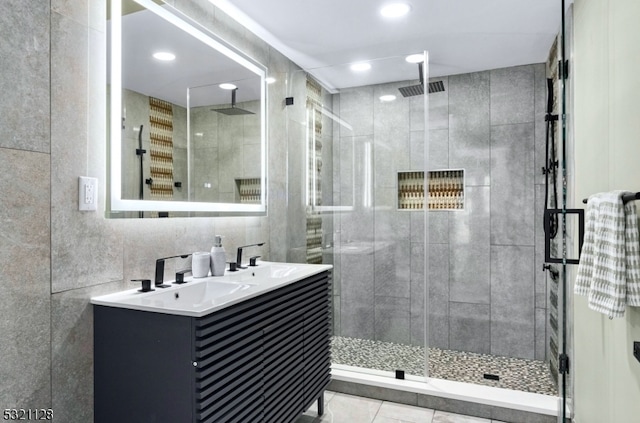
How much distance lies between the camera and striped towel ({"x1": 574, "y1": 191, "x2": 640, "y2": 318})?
1.22 metres

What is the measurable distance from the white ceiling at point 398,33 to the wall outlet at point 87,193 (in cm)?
142

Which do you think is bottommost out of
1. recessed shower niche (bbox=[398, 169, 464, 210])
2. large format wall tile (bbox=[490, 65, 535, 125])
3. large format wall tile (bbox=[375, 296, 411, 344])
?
large format wall tile (bbox=[375, 296, 411, 344])

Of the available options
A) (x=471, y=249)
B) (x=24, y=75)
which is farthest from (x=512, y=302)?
(x=24, y=75)

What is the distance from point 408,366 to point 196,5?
9.23ft

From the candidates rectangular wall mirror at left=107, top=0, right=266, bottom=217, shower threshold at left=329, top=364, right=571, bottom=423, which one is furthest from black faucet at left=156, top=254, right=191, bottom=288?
shower threshold at left=329, top=364, right=571, bottom=423

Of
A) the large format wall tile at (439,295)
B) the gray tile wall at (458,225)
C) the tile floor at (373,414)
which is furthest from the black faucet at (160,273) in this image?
the large format wall tile at (439,295)

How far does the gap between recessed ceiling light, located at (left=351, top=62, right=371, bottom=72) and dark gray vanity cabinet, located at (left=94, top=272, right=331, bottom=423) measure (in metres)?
1.98

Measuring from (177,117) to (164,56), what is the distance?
31cm

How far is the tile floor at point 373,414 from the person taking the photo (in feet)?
7.98

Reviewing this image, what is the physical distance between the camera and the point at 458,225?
11.7 ft

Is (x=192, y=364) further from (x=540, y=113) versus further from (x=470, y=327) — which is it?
(x=540, y=113)

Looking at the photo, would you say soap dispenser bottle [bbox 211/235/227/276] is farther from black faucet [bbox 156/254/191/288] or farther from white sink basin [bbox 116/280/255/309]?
black faucet [bbox 156/254/191/288]

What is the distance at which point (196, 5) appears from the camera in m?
2.22

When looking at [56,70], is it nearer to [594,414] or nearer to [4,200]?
[4,200]
